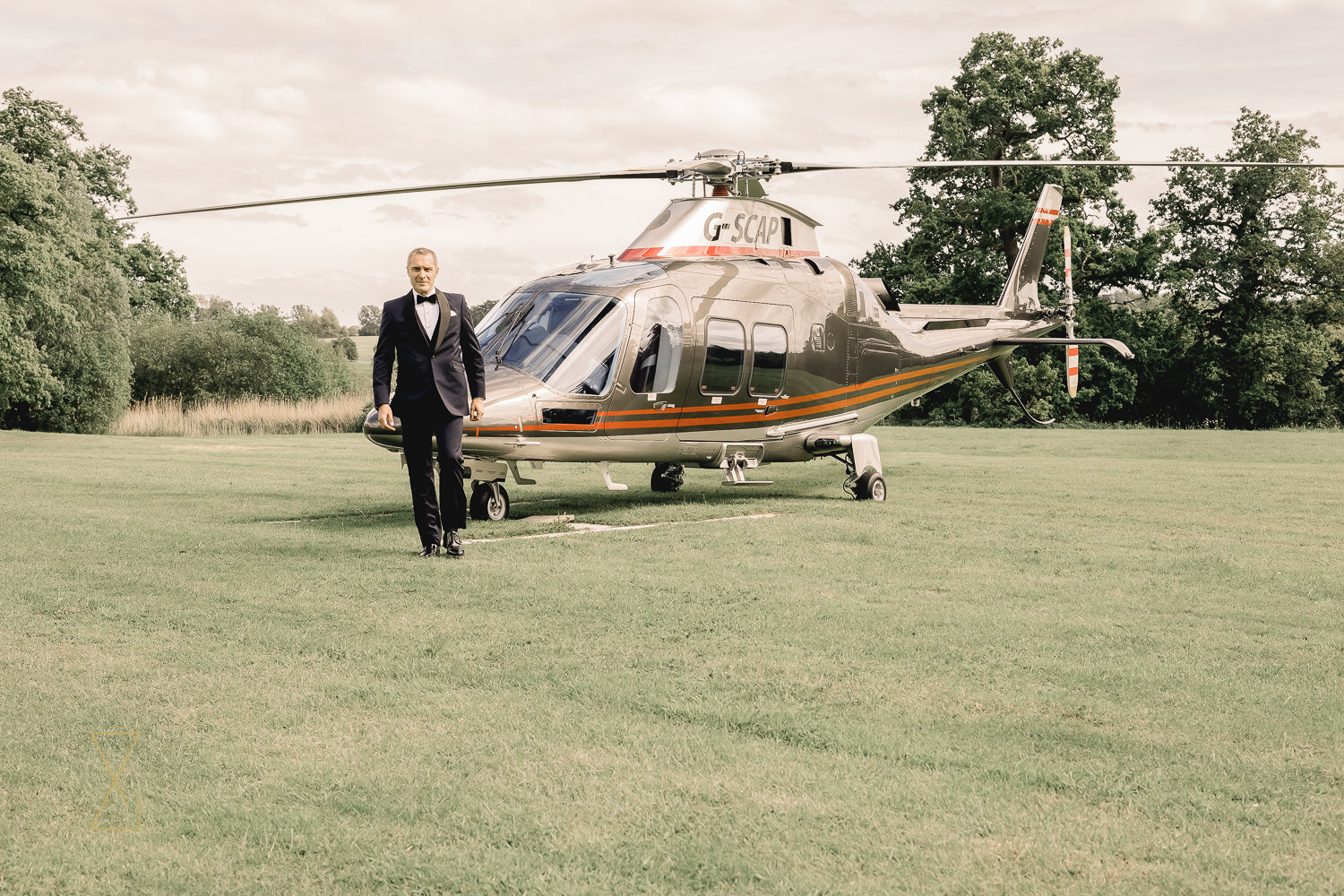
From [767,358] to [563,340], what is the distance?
2.57 meters

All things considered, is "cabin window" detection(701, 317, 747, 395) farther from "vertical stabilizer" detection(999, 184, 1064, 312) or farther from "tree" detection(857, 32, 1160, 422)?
"tree" detection(857, 32, 1160, 422)

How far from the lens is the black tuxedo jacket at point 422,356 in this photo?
7.98 m

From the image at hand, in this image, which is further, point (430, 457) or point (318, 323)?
point (318, 323)

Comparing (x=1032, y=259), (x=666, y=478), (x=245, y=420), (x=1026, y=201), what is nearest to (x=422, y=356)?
(x=666, y=478)

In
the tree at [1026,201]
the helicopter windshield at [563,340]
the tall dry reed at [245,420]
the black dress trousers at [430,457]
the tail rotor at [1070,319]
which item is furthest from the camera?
the tree at [1026,201]

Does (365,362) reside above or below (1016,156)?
below

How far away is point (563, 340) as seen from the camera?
10930 millimetres

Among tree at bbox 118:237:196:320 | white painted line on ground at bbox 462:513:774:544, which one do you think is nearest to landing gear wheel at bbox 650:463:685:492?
white painted line on ground at bbox 462:513:774:544

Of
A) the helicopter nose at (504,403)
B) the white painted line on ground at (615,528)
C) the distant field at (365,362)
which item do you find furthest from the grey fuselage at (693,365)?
the distant field at (365,362)

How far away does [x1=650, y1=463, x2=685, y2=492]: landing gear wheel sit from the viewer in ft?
44.9

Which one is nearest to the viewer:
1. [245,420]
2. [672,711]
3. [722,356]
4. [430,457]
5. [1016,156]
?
[672,711]

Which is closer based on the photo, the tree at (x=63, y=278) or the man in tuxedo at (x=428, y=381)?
the man in tuxedo at (x=428, y=381)

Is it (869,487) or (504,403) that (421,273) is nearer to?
(504,403)

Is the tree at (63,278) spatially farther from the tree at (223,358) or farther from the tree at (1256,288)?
the tree at (1256,288)
